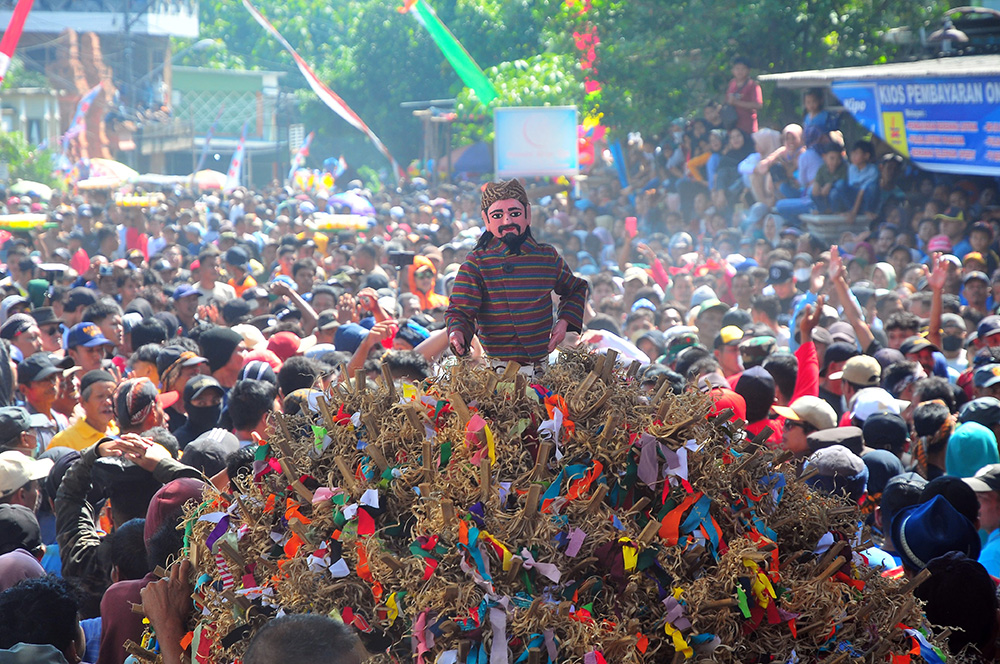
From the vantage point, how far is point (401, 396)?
319cm

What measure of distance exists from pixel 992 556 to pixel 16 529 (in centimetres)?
461

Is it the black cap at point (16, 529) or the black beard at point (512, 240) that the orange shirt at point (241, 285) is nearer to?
the black cap at point (16, 529)

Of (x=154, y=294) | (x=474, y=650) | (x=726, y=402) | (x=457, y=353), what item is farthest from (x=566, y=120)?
(x=474, y=650)

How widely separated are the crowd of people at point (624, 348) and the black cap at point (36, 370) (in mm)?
22

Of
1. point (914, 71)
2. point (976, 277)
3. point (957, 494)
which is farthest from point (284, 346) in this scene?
point (914, 71)

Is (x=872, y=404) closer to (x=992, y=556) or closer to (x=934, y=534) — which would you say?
(x=992, y=556)

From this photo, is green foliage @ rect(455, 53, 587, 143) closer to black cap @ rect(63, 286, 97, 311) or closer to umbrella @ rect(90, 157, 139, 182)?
umbrella @ rect(90, 157, 139, 182)

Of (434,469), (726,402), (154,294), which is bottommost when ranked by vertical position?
(154,294)

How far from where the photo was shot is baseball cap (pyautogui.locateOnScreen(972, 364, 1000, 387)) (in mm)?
6777

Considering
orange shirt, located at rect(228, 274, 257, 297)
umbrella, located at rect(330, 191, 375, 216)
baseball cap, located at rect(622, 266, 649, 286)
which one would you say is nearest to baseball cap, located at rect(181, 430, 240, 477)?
baseball cap, located at rect(622, 266, 649, 286)

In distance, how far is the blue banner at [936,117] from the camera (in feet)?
39.5

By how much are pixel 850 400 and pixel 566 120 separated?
40.7 ft

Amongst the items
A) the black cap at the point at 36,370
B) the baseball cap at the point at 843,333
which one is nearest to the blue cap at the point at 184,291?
the black cap at the point at 36,370

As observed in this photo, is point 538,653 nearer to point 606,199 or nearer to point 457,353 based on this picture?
point 457,353
